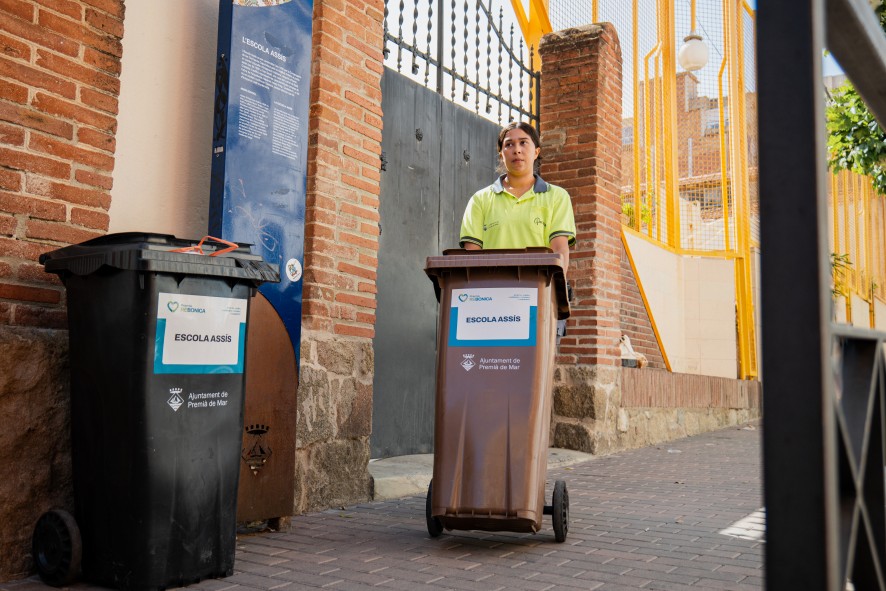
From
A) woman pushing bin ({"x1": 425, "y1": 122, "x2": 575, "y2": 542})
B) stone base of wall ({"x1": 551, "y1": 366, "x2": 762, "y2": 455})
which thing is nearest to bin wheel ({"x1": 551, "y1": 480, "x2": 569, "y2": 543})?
woman pushing bin ({"x1": 425, "y1": 122, "x2": 575, "y2": 542})

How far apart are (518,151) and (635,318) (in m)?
6.11

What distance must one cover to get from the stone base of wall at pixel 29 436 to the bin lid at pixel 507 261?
164 cm

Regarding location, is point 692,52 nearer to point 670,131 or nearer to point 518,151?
point 670,131

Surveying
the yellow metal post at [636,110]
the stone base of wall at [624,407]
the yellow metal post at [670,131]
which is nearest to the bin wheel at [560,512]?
the stone base of wall at [624,407]

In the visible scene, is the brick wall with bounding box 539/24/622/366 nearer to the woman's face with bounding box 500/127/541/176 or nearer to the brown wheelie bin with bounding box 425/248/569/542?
the woman's face with bounding box 500/127/541/176

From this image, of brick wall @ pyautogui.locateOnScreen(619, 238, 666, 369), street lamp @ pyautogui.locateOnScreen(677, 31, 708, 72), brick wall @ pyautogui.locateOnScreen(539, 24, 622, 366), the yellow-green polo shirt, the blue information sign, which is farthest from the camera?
street lamp @ pyautogui.locateOnScreen(677, 31, 708, 72)

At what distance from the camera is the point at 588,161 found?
8008mm

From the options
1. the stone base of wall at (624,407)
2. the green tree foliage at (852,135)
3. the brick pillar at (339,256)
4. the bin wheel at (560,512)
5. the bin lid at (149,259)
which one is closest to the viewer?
the bin lid at (149,259)

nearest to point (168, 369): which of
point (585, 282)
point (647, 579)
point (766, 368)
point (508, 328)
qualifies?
point (508, 328)

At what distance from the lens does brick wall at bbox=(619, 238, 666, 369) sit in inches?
384

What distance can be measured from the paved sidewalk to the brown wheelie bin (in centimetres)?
22

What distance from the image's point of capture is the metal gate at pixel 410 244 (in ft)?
20.0

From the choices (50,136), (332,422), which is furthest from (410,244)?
(50,136)

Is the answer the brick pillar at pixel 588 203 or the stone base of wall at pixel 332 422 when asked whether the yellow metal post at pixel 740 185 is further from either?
the stone base of wall at pixel 332 422
